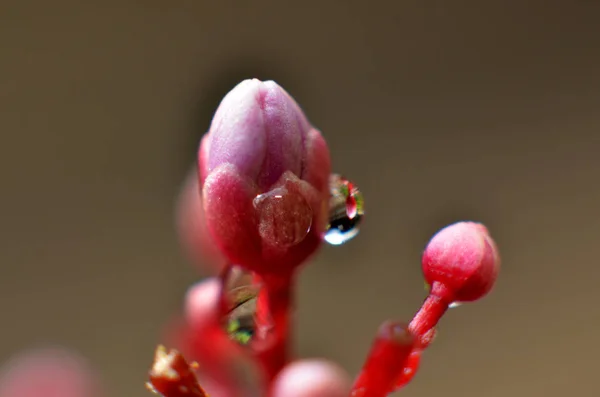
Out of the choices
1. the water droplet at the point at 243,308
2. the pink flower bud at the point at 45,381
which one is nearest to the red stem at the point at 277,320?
the water droplet at the point at 243,308

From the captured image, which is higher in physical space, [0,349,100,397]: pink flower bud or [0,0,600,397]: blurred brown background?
[0,0,600,397]: blurred brown background

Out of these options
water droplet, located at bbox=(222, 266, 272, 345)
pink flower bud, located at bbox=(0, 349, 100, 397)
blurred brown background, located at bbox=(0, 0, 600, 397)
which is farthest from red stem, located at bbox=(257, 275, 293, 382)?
blurred brown background, located at bbox=(0, 0, 600, 397)

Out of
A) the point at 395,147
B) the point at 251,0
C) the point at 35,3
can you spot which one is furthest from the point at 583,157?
the point at 35,3

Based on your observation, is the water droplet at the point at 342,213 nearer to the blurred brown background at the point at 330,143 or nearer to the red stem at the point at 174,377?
the red stem at the point at 174,377

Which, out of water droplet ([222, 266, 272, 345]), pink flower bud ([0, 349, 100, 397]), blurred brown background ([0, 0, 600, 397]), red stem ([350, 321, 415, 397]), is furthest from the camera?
blurred brown background ([0, 0, 600, 397])

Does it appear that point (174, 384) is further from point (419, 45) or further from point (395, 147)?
point (419, 45)

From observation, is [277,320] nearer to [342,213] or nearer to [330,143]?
[342,213]

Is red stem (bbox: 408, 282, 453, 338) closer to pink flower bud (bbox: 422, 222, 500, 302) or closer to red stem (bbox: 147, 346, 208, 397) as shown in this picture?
pink flower bud (bbox: 422, 222, 500, 302)

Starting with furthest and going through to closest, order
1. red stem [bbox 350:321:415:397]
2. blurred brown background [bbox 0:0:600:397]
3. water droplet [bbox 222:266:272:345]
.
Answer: blurred brown background [bbox 0:0:600:397] < water droplet [bbox 222:266:272:345] < red stem [bbox 350:321:415:397]
